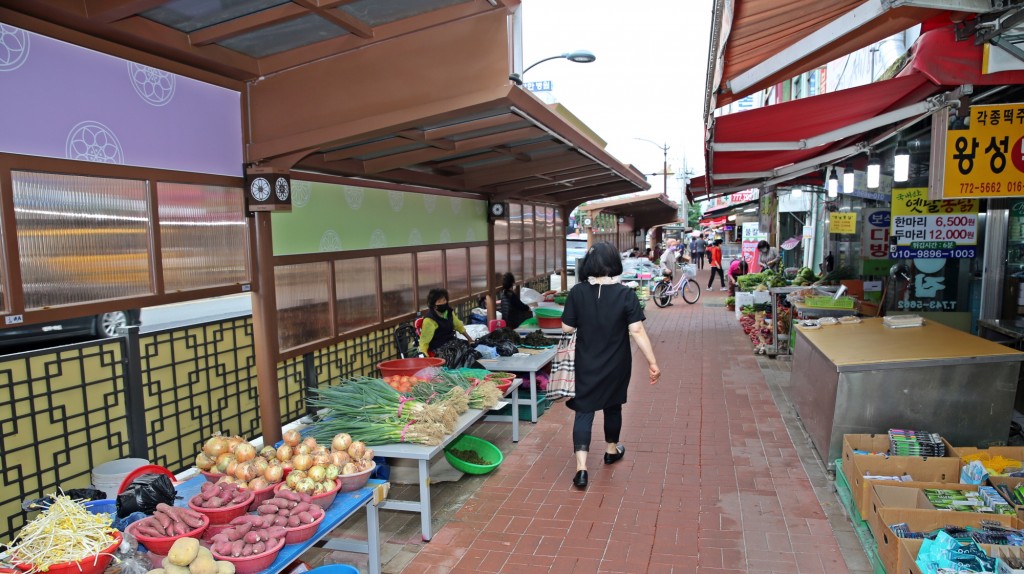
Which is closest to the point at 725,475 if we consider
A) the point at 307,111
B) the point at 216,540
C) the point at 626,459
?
the point at 626,459

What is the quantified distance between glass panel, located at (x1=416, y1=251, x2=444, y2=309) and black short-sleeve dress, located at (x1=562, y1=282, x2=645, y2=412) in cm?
308

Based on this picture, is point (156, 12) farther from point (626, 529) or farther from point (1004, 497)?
point (1004, 497)

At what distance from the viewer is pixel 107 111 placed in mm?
3602

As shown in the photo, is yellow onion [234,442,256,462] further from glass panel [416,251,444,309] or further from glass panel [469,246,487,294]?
glass panel [469,246,487,294]

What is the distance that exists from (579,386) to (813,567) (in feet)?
7.03

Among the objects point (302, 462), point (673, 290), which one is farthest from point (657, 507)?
point (673, 290)

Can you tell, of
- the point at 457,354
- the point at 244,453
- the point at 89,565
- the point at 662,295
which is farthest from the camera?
the point at 662,295

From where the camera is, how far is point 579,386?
17.2 ft

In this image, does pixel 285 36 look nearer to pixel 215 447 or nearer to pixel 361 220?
pixel 361 220

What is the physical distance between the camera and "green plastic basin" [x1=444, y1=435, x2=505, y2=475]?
5.34 meters

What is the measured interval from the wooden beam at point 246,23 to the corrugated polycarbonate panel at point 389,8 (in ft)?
1.26

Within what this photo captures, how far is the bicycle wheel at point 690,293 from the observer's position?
58.9ft

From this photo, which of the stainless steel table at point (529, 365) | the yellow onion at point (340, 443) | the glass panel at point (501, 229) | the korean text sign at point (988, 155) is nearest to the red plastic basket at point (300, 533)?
the yellow onion at point (340, 443)

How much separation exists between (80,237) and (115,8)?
4.27ft
